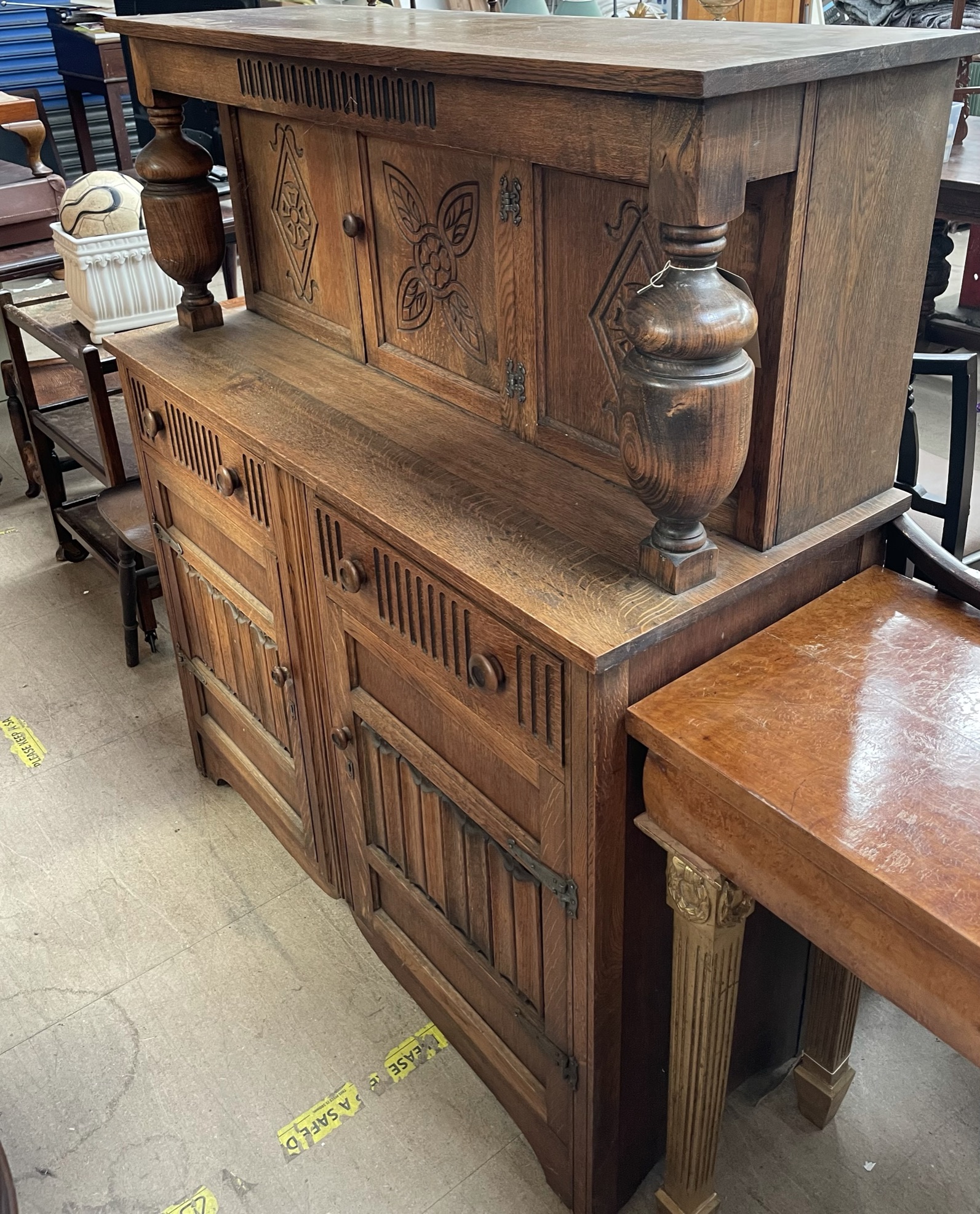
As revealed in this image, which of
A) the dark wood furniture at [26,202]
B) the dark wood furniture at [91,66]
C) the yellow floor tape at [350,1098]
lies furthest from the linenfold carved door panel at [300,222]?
the dark wood furniture at [91,66]

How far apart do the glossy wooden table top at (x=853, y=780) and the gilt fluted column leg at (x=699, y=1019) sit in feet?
0.20

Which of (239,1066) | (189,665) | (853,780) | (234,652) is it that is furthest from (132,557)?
(853,780)

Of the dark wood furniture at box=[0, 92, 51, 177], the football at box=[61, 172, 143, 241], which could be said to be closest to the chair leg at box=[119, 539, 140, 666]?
the football at box=[61, 172, 143, 241]

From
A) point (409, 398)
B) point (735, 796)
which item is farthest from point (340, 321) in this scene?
point (735, 796)

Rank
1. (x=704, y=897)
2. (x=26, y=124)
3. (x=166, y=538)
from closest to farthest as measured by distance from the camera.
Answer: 1. (x=704, y=897)
2. (x=166, y=538)
3. (x=26, y=124)

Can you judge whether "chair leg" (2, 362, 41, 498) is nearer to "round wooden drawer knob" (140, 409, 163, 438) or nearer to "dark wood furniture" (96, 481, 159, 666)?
"dark wood furniture" (96, 481, 159, 666)

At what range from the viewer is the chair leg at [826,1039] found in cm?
150

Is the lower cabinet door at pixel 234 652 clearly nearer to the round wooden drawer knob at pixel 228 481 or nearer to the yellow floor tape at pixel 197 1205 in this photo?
the round wooden drawer knob at pixel 228 481

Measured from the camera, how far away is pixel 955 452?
2.16 metres

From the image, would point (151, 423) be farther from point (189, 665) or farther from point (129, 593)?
point (129, 593)

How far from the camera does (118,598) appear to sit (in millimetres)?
3096

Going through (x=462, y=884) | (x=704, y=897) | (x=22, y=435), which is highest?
(x=704, y=897)

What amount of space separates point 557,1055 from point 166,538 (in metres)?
1.27

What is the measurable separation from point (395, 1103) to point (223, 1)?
4.69 m
